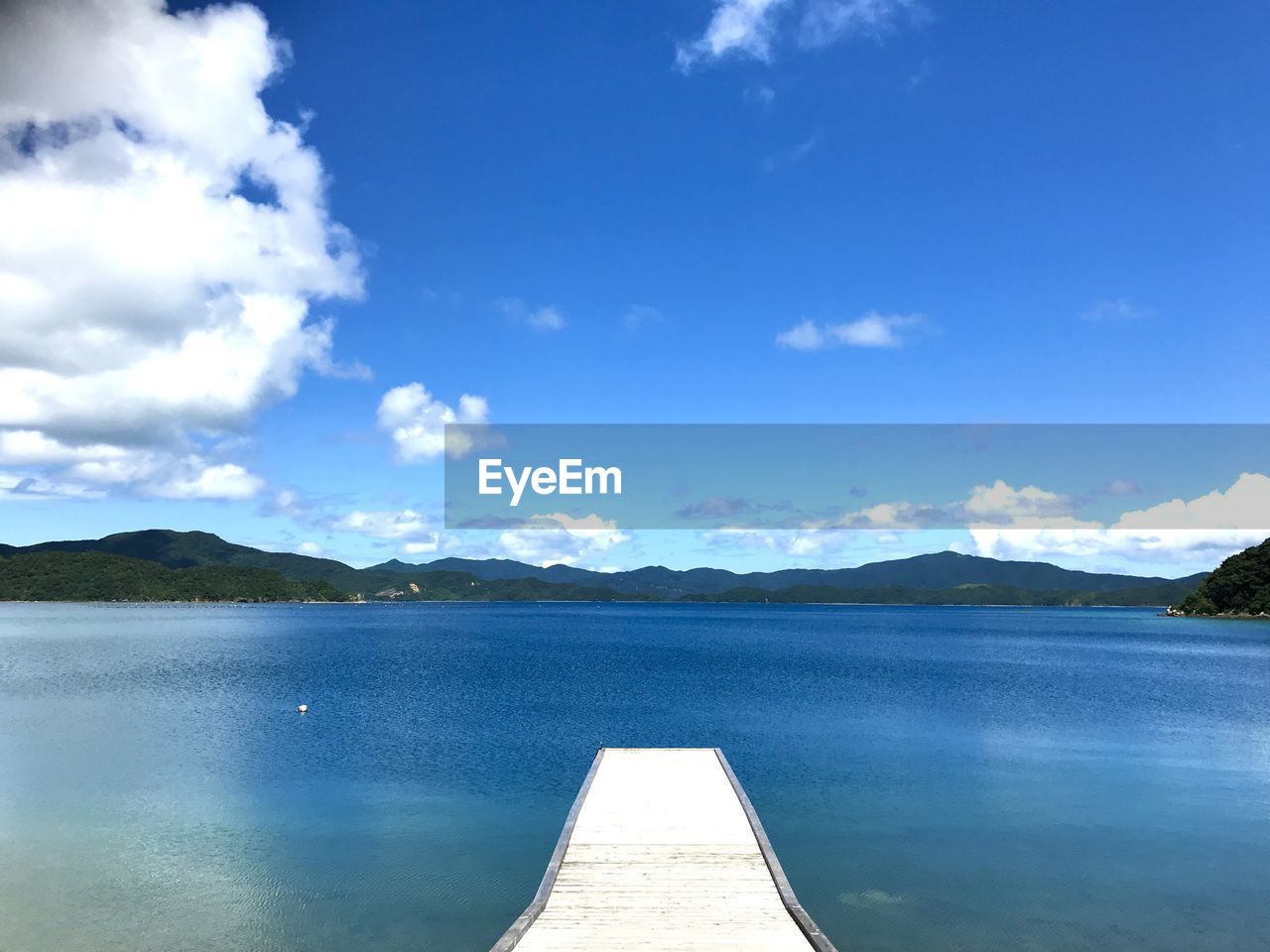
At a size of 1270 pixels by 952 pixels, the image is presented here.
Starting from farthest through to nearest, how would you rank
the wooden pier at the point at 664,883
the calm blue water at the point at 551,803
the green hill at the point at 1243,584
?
1. the green hill at the point at 1243,584
2. the calm blue water at the point at 551,803
3. the wooden pier at the point at 664,883

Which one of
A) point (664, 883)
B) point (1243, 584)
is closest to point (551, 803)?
point (664, 883)

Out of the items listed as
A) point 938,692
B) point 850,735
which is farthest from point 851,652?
point 850,735

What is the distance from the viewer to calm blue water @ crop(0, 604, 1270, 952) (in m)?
19.3

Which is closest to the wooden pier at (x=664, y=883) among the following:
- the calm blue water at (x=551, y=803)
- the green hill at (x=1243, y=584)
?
the calm blue water at (x=551, y=803)

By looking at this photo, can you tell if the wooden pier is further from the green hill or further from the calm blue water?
the green hill

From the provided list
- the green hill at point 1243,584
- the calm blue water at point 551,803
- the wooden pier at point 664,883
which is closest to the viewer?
the wooden pier at point 664,883

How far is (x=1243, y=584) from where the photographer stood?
577 ft

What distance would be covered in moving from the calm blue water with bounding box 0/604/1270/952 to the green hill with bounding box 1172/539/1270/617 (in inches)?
5535

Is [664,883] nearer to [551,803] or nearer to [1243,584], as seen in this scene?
[551,803]

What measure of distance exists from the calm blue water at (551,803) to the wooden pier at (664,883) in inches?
99.2

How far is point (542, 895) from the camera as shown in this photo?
53.2 feet

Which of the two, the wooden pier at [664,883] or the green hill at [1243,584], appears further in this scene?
the green hill at [1243,584]

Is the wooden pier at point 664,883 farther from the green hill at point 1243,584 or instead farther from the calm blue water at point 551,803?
the green hill at point 1243,584

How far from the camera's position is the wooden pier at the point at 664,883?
14.5 metres
